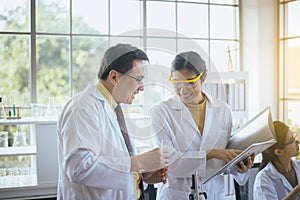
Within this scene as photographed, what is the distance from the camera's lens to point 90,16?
12.3 feet

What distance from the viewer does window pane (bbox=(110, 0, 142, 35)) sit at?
12.4 ft

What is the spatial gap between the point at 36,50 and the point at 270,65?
7.51 feet

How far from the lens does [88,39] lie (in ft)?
12.3

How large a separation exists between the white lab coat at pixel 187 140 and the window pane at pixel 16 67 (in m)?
2.40

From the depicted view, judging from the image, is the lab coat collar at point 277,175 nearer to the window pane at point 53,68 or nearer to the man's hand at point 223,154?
the man's hand at point 223,154

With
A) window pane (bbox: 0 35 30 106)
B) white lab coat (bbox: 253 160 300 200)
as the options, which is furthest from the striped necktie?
window pane (bbox: 0 35 30 106)

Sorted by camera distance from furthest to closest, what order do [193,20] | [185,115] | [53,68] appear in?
[193,20] → [53,68] → [185,115]

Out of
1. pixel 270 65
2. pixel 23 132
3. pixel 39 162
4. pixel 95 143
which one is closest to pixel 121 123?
pixel 95 143

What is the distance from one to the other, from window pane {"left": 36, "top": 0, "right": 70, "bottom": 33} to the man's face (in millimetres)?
2817

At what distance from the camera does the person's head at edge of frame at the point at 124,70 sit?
92cm

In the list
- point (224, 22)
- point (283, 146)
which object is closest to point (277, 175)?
point (283, 146)

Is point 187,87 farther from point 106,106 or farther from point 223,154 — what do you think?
point 223,154

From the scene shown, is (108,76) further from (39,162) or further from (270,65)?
(270,65)

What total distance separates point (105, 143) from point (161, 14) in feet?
10.1
